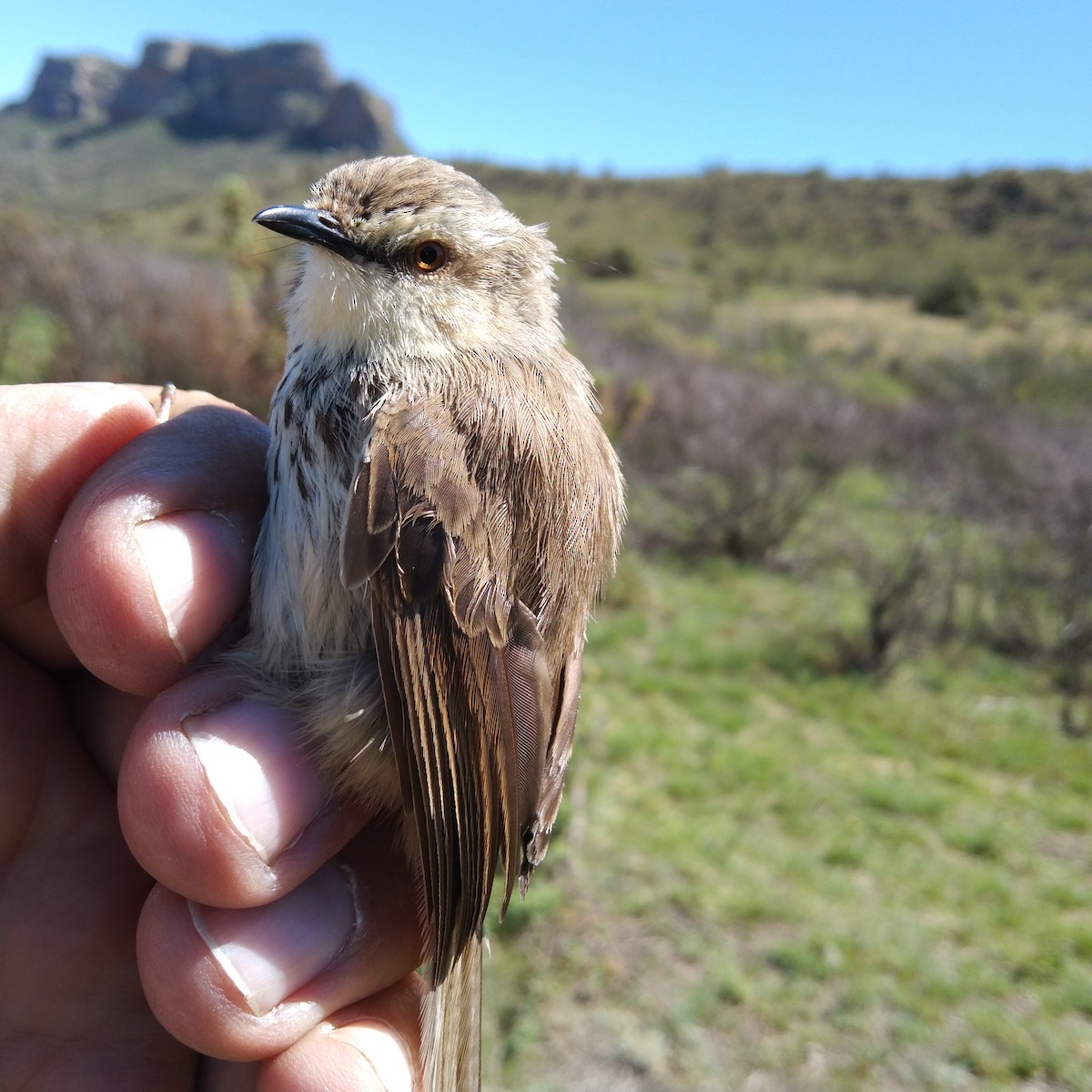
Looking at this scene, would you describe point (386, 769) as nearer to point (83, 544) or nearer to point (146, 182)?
point (83, 544)

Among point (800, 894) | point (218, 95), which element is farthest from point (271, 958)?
point (218, 95)

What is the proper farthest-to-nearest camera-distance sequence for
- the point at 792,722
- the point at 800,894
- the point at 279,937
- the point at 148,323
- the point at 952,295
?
the point at 952,295, the point at 148,323, the point at 792,722, the point at 800,894, the point at 279,937

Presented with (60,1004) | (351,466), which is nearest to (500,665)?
(351,466)

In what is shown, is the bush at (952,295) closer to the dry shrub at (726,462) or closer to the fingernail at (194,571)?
the dry shrub at (726,462)

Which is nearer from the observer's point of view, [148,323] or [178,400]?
[178,400]

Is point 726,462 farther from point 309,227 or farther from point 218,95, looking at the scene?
point 218,95

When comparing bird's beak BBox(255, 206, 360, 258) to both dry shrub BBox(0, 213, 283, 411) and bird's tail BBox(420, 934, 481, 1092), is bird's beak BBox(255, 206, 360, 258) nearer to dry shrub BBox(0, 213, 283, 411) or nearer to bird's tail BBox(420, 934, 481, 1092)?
bird's tail BBox(420, 934, 481, 1092)

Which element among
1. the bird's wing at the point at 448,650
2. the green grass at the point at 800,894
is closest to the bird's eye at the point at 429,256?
the bird's wing at the point at 448,650
